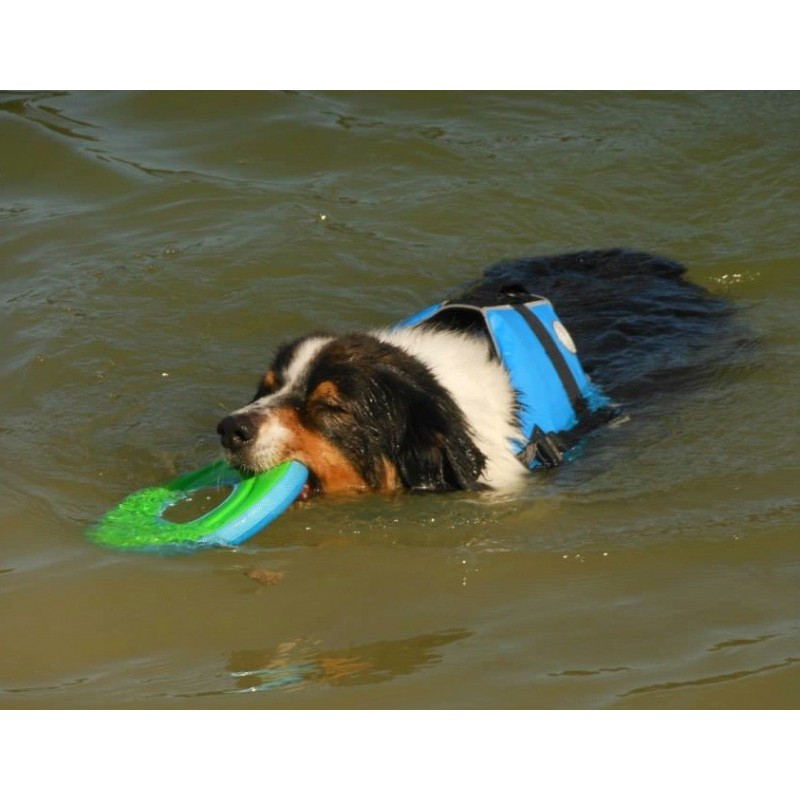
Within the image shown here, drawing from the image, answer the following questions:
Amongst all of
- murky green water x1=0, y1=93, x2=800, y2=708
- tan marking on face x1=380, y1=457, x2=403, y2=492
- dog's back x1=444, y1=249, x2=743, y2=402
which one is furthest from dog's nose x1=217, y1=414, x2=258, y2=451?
dog's back x1=444, y1=249, x2=743, y2=402

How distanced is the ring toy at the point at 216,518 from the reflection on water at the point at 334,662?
0.87 meters

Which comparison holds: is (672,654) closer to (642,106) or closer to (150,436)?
(150,436)

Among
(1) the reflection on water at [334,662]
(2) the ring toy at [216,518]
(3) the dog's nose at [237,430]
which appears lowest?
(1) the reflection on water at [334,662]

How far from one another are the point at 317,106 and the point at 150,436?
5.68 metres

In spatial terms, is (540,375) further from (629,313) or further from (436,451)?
(629,313)

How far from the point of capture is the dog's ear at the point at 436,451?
6.08m

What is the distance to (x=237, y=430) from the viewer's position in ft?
18.9

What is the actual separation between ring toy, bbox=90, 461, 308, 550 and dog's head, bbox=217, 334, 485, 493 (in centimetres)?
10

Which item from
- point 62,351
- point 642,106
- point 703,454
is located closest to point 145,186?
point 62,351

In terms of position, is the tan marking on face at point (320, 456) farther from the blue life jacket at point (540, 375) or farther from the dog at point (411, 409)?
the blue life jacket at point (540, 375)

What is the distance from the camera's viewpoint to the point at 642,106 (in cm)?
1176

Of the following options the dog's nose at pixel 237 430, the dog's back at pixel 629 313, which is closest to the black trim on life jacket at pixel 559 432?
the dog's back at pixel 629 313

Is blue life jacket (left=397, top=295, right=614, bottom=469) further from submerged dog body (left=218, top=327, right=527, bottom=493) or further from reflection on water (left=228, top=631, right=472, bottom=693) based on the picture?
reflection on water (left=228, top=631, right=472, bottom=693)

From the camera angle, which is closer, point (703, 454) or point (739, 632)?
point (739, 632)
